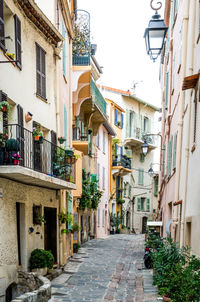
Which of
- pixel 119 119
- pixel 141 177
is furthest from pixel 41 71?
pixel 141 177

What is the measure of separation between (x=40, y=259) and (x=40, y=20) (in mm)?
7466

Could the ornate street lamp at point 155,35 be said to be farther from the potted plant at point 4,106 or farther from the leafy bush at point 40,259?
the leafy bush at point 40,259

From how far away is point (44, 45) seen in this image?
14969 millimetres

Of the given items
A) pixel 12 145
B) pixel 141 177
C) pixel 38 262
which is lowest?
pixel 38 262

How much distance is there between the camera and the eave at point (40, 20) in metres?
12.6

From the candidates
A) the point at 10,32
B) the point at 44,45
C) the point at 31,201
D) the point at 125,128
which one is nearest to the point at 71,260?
the point at 31,201

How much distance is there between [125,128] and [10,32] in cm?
3343

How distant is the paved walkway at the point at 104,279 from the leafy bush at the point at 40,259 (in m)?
0.72

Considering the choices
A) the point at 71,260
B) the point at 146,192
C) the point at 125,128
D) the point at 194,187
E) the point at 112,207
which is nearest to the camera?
the point at 194,187

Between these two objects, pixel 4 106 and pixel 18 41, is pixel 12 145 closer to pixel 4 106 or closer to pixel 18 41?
pixel 4 106

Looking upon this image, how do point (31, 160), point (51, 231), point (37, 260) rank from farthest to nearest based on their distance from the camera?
point (51, 231), point (37, 260), point (31, 160)

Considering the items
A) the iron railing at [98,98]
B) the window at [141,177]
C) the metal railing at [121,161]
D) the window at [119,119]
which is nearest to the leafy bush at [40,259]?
the iron railing at [98,98]

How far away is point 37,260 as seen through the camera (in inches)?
519

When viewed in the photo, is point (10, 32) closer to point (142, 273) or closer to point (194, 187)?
point (194, 187)
